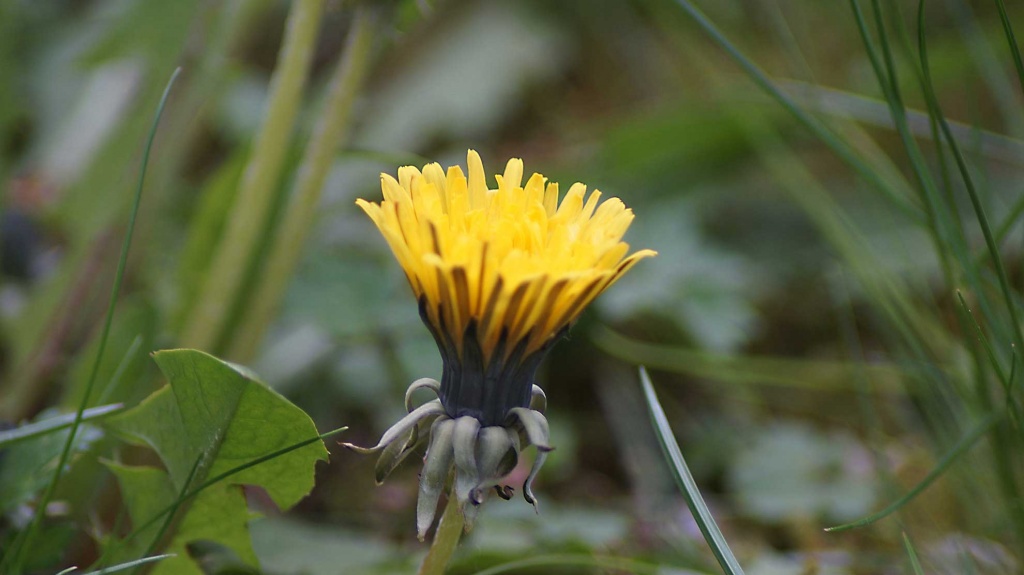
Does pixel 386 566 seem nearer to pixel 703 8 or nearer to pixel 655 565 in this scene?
pixel 655 565

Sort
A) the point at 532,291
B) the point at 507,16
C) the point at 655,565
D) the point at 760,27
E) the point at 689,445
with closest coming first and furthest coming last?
the point at 532,291 → the point at 655,565 → the point at 689,445 → the point at 760,27 → the point at 507,16

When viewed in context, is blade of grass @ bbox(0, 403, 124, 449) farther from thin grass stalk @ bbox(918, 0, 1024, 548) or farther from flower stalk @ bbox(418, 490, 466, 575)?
thin grass stalk @ bbox(918, 0, 1024, 548)

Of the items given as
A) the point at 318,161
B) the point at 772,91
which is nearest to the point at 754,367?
the point at 772,91

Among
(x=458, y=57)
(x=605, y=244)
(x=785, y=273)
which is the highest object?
(x=458, y=57)

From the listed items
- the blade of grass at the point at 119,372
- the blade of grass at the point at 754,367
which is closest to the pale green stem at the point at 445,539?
the blade of grass at the point at 119,372

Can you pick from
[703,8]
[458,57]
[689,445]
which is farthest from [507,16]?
[689,445]

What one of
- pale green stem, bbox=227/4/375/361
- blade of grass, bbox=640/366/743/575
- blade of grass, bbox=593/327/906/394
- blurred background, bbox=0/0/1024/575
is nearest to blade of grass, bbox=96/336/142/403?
blurred background, bbox=0/0/1024/575
